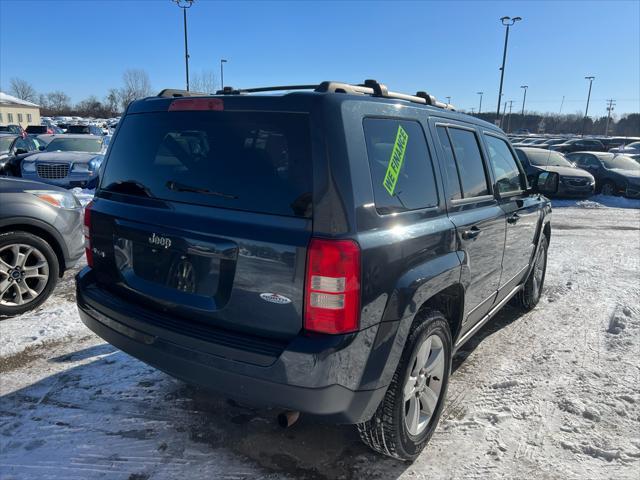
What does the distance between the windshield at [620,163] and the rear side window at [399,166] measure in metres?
16.5

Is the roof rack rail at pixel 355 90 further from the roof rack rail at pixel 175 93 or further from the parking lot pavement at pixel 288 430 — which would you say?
the parking lot pavement at pixel 288 430

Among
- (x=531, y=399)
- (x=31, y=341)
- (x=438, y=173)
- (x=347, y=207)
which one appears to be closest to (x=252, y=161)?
(x=347, y=207)

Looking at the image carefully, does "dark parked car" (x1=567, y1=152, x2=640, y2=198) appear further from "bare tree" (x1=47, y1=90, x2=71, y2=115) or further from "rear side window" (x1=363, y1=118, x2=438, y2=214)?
"bare tree" (x1=47, y1=90, x2=71, y2=115)

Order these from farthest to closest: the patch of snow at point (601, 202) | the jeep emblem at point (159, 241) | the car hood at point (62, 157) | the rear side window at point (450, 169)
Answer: the patch of snow at point (601, 202), the car hood at point (62, 157), the rear side window at point (450, 169), the jeep emblem at point (159, 241)

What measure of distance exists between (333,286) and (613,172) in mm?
17144

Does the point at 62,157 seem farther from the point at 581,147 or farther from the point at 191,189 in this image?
the point at 581,147

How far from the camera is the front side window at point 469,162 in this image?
3.19 meters

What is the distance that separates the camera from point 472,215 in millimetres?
3148

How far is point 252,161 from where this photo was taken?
2295mm

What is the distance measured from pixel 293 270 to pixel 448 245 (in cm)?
109

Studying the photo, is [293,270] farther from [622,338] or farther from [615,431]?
[622,338]

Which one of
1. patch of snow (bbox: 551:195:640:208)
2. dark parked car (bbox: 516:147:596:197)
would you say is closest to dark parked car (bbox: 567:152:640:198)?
patch of snow (bbox: 551:195:640:208)

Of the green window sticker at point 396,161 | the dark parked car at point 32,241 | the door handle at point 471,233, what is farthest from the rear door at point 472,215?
the dark parked car at point 32,241

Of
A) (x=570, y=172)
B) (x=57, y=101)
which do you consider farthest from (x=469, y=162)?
(x=57, y=101)
